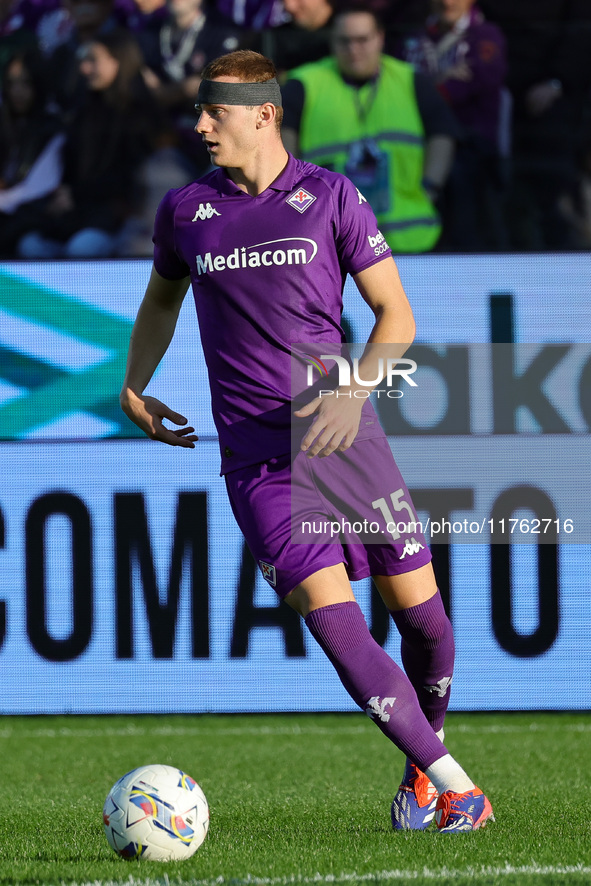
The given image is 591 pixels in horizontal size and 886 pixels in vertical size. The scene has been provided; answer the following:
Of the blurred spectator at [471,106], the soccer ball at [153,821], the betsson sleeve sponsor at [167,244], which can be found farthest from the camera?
the blurred spectator at [471,106]

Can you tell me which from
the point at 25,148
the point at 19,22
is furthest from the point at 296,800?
the point at 19,22

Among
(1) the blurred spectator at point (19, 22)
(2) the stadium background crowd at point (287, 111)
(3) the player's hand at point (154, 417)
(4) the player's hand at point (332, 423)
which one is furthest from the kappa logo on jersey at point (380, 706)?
(1) the blurred spectator at point (19, 22)

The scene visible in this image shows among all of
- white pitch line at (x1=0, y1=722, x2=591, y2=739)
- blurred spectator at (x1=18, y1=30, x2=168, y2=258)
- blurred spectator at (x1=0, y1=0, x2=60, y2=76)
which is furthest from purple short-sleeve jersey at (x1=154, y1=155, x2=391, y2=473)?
blurred spectator at (x1=0, y1=0, x2=60, y2=76)

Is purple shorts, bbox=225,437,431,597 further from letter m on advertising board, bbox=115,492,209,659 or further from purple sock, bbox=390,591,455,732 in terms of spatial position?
letter m on advertising board, bbox=115,492,209,659

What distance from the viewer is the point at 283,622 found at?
19.7 ft

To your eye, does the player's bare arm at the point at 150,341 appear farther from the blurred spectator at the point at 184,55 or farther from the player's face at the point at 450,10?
the player's face at the point at 450,10

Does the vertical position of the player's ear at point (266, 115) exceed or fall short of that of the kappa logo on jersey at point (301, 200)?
it exceeds it

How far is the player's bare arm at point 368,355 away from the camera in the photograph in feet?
9.52

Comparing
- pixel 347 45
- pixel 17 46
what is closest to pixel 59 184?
pixel 17 46

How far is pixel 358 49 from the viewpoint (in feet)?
24.0

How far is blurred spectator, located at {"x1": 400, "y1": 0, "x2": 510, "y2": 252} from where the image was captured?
24.4 ft

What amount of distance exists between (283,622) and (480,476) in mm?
1243

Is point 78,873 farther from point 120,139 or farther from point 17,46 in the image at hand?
point 17,46

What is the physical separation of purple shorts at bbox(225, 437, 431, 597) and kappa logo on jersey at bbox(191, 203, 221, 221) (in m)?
0.68
